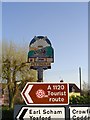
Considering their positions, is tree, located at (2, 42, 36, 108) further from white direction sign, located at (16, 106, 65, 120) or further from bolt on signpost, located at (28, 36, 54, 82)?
white direction sign, located at (16, 106, 65, 120)

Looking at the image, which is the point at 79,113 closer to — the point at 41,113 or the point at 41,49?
the point at 41,113

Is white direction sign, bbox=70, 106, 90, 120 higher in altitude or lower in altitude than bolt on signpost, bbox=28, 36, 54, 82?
lower

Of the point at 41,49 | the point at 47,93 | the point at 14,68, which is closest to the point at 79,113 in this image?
the point at 47,93

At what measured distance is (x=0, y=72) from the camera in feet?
68.3

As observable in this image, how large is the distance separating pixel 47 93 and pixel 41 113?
0.23 m

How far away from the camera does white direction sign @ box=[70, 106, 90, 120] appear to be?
110 inches

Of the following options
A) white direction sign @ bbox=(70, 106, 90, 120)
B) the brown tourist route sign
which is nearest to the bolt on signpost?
the brown tourist route sign

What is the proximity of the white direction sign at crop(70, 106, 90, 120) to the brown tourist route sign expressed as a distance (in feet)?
0.42

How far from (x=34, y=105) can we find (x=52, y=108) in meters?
0.20

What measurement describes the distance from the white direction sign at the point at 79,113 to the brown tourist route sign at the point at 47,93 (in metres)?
0.13

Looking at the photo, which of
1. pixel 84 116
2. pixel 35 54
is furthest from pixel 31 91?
pixel 35 54

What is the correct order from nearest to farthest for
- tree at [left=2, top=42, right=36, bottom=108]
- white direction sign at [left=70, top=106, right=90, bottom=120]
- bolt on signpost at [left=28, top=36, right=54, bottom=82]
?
white direction sign at [left=70, top=106, right=90, bottom=120] → bolt on signpost at [left=28, top=36, right=54, bottom=82] → tree at [left=2, top=42, right=36, bottom=108]

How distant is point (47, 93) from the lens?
2.92 m

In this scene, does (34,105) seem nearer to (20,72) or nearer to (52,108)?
(52,108)
